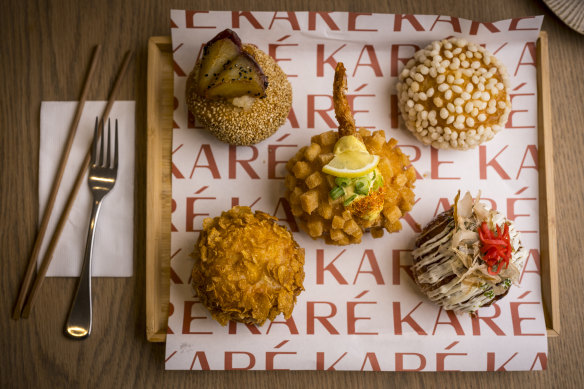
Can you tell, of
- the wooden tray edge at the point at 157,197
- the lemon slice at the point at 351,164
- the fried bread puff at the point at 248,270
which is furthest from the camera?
the wooden tray edge at the point at 157,197

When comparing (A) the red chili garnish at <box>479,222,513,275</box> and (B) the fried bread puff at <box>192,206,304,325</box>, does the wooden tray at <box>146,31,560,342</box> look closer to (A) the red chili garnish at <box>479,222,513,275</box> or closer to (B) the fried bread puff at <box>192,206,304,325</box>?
(B) the fried bread puff at <box>192,206,304,325</box>

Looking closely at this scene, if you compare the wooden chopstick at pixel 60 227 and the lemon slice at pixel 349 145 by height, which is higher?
the lemon slice at pixel 349 145

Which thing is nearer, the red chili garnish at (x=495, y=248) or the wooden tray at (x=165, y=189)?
the red chili garnish at (x=495, y=248)

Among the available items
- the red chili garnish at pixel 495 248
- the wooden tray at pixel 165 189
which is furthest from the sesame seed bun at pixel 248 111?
the red chili garnish at pixel 495 248

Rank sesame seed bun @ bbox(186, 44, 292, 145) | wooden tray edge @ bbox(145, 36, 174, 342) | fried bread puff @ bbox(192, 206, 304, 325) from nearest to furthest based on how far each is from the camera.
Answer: fried bread puff @ bbox(192, 206, 304, 325)
sesame seed bun @ bbox(186, 44, 292, 145)
wooden tray edge @ bbox(145, 36, 174, 342)

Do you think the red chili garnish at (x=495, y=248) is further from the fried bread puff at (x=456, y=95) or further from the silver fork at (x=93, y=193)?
the silver fork at (x=93, y=193)

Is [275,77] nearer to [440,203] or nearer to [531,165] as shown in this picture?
[440,203]

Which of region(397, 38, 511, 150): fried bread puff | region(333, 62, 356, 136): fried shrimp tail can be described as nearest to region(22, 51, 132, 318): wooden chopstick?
region(333, 62, 356, 136): fried shrimp tail
